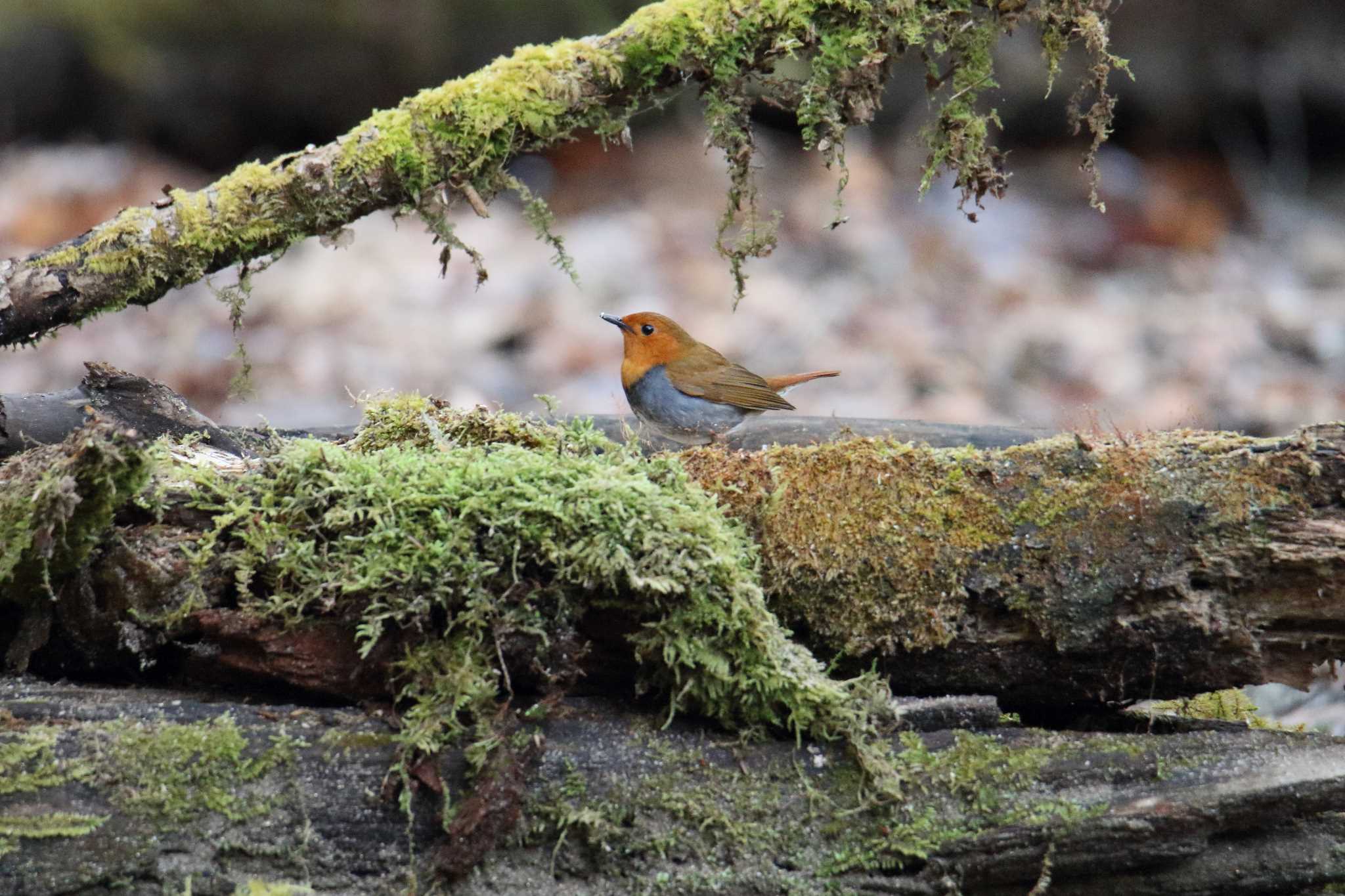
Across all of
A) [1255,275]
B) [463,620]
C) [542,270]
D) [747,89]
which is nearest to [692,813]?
[463,620]

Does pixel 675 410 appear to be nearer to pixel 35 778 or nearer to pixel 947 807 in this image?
pixel 947 807

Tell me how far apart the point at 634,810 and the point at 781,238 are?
23.1ft

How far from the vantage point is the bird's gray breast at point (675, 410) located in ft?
14.2

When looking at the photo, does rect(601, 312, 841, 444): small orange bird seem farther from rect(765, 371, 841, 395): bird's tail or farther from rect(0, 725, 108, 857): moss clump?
rect(0, 725, 108, 857): moss clump

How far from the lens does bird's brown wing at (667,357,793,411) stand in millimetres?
4621

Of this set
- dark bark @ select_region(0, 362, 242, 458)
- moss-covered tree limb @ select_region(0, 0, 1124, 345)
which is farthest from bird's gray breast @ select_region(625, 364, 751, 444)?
dark bark @ select_region(0, 362, 242, 458)

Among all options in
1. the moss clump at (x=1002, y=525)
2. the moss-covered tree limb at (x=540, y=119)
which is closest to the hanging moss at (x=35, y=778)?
the moss-covered tree limb at (x=540, y=119)

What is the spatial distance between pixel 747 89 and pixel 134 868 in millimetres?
2363

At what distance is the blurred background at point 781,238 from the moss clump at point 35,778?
4.42 meters

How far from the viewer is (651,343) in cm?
477

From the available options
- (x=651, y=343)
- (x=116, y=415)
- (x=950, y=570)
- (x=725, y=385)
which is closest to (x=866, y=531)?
(x=950, y=570)

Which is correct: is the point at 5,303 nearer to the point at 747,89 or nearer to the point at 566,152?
the point at 747,89

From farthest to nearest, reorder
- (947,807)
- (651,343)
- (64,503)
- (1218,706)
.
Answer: (651,343) < (1218,706) < (947,807) < (64,503)

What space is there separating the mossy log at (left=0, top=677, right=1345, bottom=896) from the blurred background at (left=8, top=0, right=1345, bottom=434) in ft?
14.3
